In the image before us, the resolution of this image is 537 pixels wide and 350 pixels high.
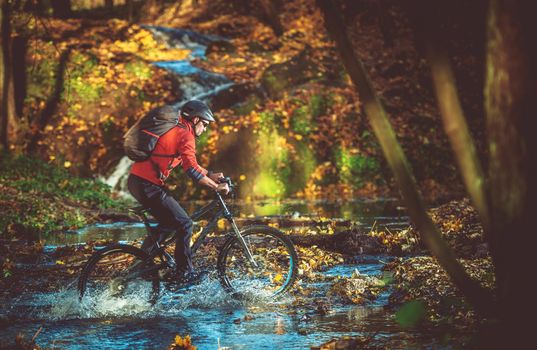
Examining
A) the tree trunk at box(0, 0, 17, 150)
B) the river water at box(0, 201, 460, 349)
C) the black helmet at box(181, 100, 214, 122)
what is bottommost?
the river water at box(0, 201, 460, 349)

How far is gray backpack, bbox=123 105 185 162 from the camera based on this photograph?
250 inches

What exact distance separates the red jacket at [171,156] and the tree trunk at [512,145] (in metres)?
3.79

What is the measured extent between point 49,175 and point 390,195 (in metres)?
10.4

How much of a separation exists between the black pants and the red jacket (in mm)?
106

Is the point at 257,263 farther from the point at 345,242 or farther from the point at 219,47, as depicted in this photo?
the point at 219,47

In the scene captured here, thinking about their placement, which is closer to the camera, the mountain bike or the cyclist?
the cyclist

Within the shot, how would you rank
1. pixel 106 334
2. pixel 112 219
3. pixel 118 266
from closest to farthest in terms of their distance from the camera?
pixel 106 334 → pixel 118 266 → pixel 112 219

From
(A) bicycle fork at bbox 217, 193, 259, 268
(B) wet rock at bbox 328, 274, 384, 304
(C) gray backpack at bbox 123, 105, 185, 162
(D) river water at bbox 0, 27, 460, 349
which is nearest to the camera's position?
(D) river water at bbox 0, 27, 460, 349

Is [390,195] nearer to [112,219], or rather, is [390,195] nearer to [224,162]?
[224,162]

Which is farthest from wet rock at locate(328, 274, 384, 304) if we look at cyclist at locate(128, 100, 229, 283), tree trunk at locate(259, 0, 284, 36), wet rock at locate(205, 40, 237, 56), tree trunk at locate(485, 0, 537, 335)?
tree trunk at locate(259, 0, 284, 36)

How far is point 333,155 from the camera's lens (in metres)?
19.6

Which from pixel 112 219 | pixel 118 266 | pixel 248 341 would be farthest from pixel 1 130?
pixel 248 341

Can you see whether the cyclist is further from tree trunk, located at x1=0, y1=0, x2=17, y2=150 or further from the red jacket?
tree trunk, located at x1=0, y1=0, x2=17, y2=150

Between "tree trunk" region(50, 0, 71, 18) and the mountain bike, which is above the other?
"tree trunk" region(50, 0, 71, 18)
